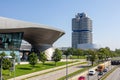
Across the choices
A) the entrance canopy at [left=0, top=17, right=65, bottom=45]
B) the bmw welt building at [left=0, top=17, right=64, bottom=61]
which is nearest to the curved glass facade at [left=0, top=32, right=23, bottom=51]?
the bmw welt building at [left=0, top=17, right=64, bottom=61]

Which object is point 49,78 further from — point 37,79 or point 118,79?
point 118,79

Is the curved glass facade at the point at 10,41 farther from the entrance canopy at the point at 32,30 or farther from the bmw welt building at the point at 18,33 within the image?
the entrance canopy at the point at 32,30

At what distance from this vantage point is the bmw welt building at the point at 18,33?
106250mm

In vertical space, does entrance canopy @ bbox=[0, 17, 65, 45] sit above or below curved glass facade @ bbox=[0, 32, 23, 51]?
above

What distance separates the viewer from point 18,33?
11519 centimetres

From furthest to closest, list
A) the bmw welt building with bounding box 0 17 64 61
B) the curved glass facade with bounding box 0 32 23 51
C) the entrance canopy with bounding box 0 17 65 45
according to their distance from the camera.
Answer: the curved glass facade with bounding box 0 32 23 51 → the bmw welt building with bounding box 0 17 64 61 → the entrance canopy with bounding box 0 17 65 45

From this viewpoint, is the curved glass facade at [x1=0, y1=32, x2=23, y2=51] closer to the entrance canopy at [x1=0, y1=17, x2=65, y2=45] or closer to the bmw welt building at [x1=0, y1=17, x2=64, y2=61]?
the bmw welt building at [x1=0, y1=17, x2=64, y2=61]

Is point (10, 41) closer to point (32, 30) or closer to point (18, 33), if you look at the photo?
point (18, 33)

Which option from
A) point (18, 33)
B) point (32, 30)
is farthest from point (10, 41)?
point (32, 30)

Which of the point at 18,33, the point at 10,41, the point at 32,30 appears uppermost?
the point at 32,30

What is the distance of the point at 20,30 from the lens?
112938 millimetres

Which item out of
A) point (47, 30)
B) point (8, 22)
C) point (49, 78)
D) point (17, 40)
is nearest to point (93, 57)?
point (47, 30)

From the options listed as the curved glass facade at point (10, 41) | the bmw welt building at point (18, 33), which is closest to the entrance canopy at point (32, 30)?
the bmw welt building at point (18, 33)

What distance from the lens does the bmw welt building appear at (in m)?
106
